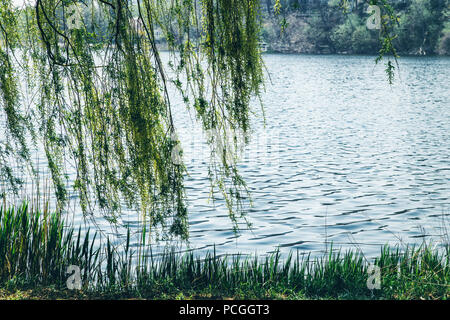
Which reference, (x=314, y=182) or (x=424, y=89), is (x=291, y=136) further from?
(x=424, y=89)

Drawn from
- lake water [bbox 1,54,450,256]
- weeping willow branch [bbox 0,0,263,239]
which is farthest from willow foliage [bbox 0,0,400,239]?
lake water [bbox 1,54,450,256]

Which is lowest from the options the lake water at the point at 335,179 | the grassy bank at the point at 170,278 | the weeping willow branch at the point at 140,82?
the lake water at the point at 335,179

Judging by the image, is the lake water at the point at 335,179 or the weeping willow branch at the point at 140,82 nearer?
the weeping willow branch at the point at 140,82

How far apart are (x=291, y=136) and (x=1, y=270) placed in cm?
1811

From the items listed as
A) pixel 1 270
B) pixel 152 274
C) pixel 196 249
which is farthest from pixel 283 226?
pixel 1 270

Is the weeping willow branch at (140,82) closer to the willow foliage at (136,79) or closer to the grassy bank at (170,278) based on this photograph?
the willow foliage at (136,79)

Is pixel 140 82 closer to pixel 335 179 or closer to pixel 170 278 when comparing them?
pixel 170 278

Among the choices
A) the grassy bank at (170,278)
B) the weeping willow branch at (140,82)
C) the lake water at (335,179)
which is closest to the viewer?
the weeping willow branch at (140,82)

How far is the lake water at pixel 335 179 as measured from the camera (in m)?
10.9

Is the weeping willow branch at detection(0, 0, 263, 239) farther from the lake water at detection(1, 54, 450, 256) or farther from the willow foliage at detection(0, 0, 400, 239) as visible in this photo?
the lake water at detection(1, 54, 450, 256)

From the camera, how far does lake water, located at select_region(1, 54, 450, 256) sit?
35.8 feet

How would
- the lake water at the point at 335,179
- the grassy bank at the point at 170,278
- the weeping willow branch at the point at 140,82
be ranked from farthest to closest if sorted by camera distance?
the lake water at the point at 335,179, the grassy bank at the point at 170,278, the weeping willow branch at the point at 140,82

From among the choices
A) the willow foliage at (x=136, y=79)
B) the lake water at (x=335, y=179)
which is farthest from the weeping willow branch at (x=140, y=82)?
the lake water at (x=335, y=179)

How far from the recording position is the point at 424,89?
4125cm
